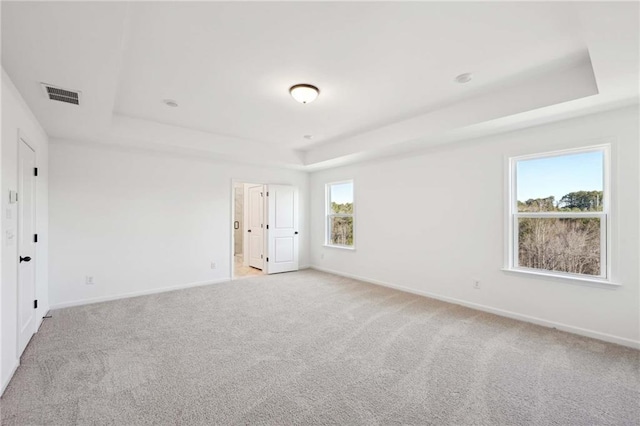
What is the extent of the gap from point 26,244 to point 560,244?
5833 mm

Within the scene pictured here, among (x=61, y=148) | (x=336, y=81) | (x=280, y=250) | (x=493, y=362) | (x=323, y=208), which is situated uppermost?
(x=336, y=81)

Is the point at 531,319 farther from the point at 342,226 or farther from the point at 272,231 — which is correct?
the point at 272,231

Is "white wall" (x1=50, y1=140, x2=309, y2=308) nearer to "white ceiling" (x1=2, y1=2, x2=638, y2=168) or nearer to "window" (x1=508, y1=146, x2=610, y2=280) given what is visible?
"white ceiling" (x1=2, y1=2, x2=638, y2=168)

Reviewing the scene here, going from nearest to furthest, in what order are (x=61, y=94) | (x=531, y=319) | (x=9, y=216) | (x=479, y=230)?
(x=9, y=216), (x=61, y=94), (x=531, y=319), (x=479, y=230)

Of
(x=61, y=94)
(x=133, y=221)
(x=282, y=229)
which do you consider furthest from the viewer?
(x=282, y=229)

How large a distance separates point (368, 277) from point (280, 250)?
2.05m

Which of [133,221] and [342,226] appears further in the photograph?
[342,226]

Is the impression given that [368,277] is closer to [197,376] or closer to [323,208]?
[323,208]

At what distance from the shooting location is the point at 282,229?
6.45 m

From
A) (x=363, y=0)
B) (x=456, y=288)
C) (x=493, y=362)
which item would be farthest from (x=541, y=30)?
(x=456, y=288)

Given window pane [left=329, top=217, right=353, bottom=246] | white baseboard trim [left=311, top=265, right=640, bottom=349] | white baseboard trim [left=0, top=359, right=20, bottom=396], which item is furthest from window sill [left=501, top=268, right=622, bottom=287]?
white baseboard trim [left=0, top=359, right=20, bottom=396]

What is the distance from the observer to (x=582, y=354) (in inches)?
107

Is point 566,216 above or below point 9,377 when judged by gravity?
above

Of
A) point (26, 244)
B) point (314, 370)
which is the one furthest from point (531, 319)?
point (26, 244)
